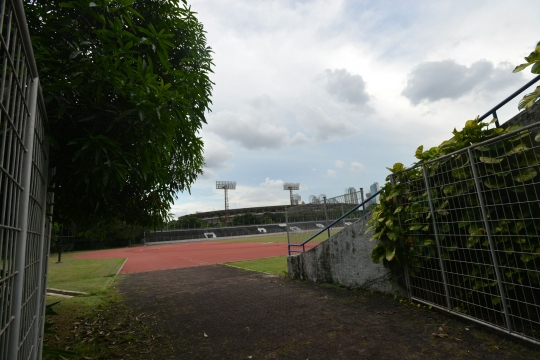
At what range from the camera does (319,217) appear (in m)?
9.24

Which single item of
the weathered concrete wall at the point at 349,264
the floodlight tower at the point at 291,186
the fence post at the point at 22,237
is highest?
the floodlight tower at the point at 291,186

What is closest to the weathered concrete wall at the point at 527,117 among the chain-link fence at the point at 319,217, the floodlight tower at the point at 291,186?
the chain-link fence at the point at 319,217

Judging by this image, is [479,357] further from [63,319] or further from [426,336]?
[63,319]

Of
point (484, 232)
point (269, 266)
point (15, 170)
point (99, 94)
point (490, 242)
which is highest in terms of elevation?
point (99, 94)

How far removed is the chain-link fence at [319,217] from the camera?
8094 millimetres

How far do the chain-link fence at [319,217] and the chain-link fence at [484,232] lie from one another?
108 inches

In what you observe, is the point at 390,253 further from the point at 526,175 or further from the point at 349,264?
the point at 526,175

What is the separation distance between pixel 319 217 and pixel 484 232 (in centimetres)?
560

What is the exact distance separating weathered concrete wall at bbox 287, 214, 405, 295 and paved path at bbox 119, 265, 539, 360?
266mm

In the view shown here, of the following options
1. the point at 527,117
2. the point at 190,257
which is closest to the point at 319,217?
the point at 527,117

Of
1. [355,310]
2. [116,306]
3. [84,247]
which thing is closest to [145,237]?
[84,247]

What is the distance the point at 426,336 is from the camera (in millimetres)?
3863

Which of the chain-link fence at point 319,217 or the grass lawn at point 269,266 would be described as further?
the grass lawn at point 269,266

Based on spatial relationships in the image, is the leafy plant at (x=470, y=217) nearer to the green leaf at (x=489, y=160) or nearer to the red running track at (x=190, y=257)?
the green leaf at (x=489, y=160)
